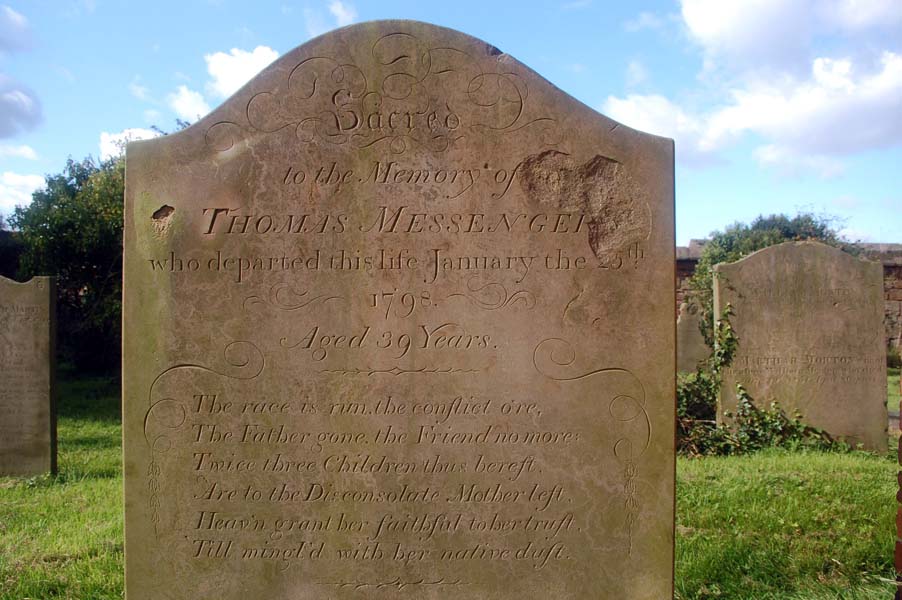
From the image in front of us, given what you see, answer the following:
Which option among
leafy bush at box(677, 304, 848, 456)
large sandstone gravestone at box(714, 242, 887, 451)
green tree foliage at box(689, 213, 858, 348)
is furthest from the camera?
green tree foliage at box(689, 213, 858, 348)

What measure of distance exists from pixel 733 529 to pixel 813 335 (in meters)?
3.67

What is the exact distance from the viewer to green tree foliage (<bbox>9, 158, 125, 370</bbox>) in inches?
460

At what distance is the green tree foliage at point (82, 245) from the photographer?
1168 cm

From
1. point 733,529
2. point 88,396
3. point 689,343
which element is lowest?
point 88,396

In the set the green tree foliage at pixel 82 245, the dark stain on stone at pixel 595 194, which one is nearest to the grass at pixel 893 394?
the dark stain on stone at pixel 595 194

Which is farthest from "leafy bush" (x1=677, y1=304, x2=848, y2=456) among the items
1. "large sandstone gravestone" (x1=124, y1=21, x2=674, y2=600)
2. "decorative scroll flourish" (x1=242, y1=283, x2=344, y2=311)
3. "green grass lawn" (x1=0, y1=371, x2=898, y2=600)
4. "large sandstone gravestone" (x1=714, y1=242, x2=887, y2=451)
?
"decorative scroll flourish" (x1=242, y1=283, x2=344, y2=311)

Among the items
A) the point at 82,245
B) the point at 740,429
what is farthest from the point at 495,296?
the point at 82,245

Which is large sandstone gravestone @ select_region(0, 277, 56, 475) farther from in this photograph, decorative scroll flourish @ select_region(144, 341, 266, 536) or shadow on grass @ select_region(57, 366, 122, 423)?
decorative scroll flourish @ select_region(144, 341, 266, 536)

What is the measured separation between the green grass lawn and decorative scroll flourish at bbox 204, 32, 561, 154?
2603 millimetres

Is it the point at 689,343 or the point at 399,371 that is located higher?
the point at 399,371

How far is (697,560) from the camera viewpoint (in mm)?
3855

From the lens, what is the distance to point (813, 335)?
7246mm

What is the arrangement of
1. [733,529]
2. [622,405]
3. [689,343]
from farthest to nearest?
[689,343]
[733,529]
[622,405]

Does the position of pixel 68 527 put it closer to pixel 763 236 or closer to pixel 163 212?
pixel 163 212
